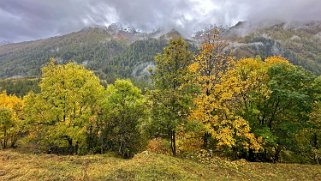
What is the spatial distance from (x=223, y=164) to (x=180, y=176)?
7323mm

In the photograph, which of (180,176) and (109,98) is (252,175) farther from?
(109,98)

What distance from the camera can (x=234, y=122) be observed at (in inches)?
1147

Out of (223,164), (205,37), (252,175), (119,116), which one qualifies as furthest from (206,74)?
(119,116)

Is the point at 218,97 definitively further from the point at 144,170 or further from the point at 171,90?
the point at 144,170

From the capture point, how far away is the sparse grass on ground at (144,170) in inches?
840

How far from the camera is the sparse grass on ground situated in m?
21.3

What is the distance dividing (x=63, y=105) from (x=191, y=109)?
69.7 feet

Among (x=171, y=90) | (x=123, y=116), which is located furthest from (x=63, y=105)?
(x=171, y=90)

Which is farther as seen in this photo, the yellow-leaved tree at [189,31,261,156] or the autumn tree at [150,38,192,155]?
the yellow-leaved tree at [189,31,261,156]

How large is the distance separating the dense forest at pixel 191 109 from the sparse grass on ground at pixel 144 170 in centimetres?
315

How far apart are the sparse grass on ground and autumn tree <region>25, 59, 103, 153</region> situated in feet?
39.2

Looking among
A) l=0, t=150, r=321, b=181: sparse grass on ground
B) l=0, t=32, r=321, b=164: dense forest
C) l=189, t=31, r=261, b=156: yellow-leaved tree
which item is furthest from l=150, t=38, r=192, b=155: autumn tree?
l=0, t=150, r=321, b=181: sparse grass on ground

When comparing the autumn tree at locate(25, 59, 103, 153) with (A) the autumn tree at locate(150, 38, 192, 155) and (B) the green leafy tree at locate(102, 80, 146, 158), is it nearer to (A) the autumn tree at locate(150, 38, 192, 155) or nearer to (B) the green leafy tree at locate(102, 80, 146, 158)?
(B) the green leafy tree at locate(102, 80, 146, 158)

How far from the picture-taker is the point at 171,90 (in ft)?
86.7
